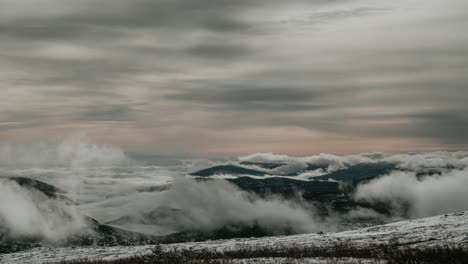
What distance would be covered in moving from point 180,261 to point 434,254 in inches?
464

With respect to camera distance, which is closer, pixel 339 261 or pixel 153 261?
pixel 339 261

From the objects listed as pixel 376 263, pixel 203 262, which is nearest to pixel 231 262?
pixel 203 262

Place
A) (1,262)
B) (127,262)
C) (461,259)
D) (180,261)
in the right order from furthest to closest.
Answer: (1,262) < (127,262) < (180,261) < (461,259)

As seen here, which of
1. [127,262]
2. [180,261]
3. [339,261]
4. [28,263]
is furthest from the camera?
[28,263]

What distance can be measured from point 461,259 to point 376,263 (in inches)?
137

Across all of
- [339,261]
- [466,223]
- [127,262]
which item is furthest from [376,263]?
[466,223]

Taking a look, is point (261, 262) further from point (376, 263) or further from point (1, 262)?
point (1, 262)

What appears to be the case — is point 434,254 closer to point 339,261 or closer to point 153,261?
point 339,261

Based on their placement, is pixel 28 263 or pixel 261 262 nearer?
pixel 261 262

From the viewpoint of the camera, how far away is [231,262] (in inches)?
884

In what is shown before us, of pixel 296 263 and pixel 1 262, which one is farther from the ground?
pixel 296 263

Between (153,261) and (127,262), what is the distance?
142 inches

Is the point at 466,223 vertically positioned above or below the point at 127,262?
below

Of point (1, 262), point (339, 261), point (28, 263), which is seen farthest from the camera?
point (1, 262)
